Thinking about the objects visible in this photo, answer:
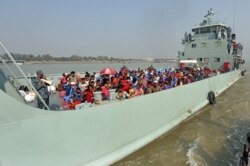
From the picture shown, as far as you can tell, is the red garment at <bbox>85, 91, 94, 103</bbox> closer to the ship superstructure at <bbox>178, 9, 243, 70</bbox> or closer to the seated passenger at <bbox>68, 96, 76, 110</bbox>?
the seated passenger at <bbox>68, 96, 76, 110</bbox>

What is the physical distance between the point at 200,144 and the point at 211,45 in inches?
589

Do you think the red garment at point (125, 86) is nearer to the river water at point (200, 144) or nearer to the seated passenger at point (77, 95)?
the seated passenger at point (77, 95)

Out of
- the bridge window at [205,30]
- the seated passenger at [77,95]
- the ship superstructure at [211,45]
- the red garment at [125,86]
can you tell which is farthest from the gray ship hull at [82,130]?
the bridge window at [205,30]

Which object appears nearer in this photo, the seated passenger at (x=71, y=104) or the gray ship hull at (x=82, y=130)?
the gray ship hull at (x=82, y=130)

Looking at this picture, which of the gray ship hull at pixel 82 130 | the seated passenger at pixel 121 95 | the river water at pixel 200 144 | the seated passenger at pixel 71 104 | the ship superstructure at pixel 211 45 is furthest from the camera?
the ship superstructure at pixel 211 45

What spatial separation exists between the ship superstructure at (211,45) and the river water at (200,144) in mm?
10366

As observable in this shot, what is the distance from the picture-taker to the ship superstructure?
781 inches

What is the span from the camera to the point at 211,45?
20062 mm

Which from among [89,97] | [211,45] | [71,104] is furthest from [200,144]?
[211,45]

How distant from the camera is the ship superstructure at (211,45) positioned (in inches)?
781

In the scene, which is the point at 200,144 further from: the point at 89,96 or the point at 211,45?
the point at 211,45

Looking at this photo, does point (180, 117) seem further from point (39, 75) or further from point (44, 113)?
point (44, 113)

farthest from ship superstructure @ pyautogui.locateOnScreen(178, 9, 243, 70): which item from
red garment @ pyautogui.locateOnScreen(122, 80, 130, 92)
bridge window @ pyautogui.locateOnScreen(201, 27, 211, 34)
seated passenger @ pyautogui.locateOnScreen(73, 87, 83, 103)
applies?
seated passenger @ pyautogui.locateOnScreen(73, 87, 83, 103)

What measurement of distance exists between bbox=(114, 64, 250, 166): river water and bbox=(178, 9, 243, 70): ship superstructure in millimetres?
10366
